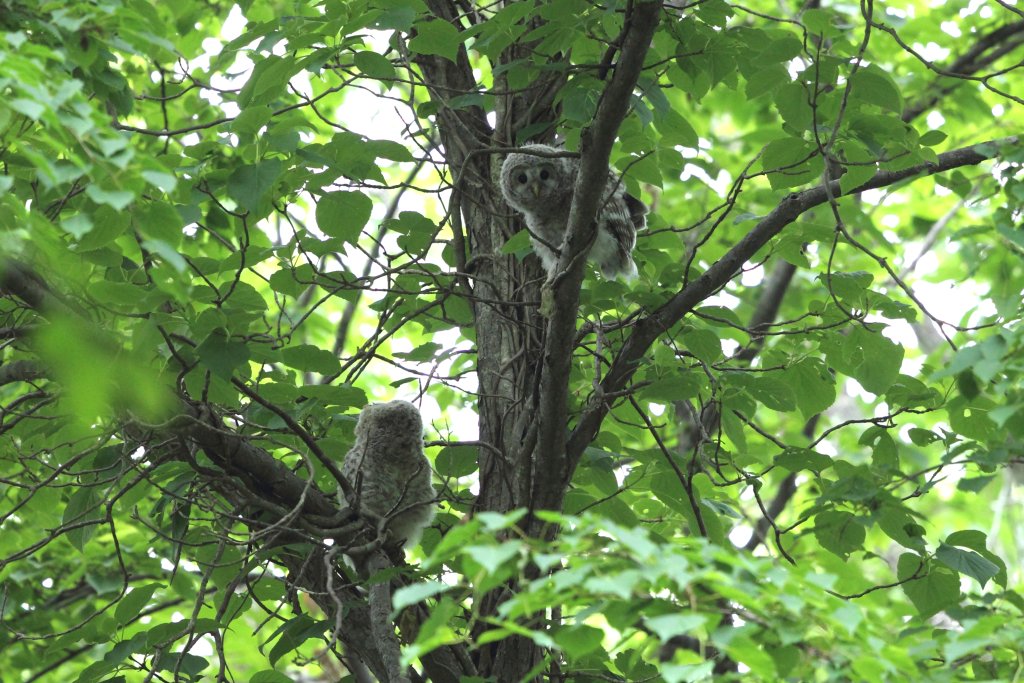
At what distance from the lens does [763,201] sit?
20.4ft

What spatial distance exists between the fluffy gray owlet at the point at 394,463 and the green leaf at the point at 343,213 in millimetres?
1228

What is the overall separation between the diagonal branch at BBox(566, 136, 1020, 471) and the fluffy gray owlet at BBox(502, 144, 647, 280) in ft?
2.37

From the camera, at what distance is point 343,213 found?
3242mm

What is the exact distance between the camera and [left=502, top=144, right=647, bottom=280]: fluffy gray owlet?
4234mm

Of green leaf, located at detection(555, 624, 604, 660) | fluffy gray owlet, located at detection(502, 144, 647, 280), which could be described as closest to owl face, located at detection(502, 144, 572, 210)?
fluffy gray owlet, located at detection(502, 144, 647, 280)

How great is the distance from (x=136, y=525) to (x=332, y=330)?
2852 millimetres

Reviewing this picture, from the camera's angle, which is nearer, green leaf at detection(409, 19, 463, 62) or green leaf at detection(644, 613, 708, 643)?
green leaf at detection(644, 613, 708, 643)

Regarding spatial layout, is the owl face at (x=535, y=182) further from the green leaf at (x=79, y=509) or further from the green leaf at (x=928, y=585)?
the green leaf at (x=928, y=585)

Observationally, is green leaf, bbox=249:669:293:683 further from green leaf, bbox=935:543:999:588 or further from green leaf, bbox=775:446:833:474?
green leaf, bbox=935:543:999:588

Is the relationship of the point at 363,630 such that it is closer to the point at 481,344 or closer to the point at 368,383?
the point at 481,344

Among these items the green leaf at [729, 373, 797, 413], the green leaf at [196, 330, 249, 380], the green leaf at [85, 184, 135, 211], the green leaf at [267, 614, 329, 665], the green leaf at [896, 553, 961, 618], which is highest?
the green leaf at [729, 373, 797, 413]

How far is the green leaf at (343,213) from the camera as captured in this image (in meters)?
3.22

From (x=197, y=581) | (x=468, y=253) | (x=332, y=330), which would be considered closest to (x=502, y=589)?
(x=468, y=253)

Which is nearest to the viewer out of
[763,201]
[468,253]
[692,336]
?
[692,336]
